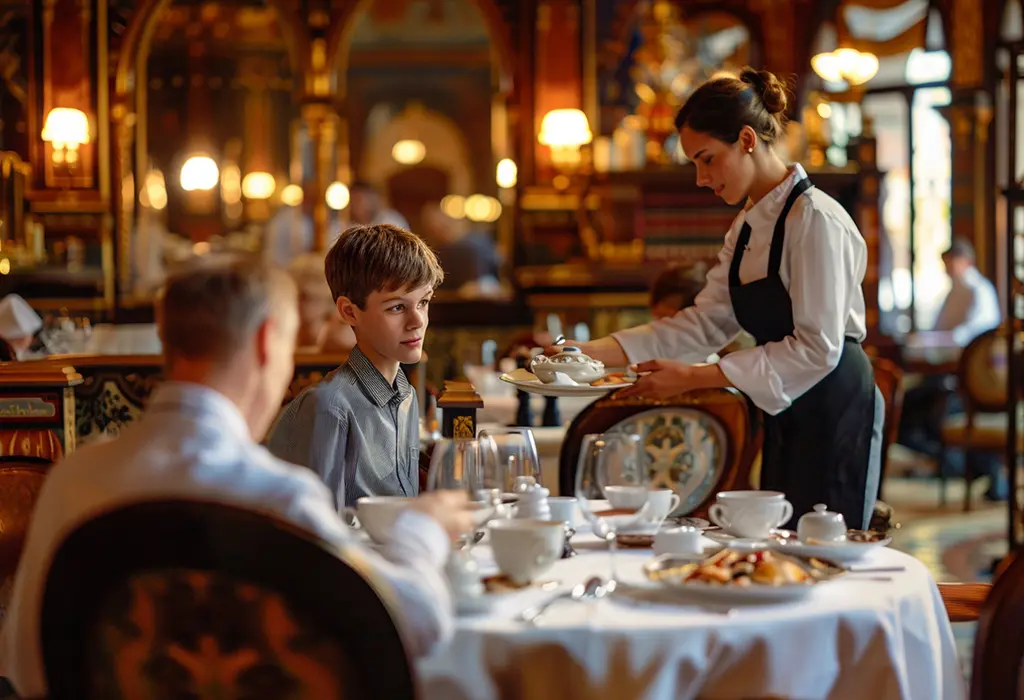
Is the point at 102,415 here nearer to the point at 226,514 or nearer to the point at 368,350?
the point at 368,350

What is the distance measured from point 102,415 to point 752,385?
2.22 meters

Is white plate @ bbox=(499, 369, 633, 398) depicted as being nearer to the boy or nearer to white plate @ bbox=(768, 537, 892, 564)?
the boy

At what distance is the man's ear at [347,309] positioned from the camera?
2.45 meters

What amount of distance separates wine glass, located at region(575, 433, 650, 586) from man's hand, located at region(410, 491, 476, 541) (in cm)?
17

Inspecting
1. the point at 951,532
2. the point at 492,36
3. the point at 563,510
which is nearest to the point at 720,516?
the point at 563,510

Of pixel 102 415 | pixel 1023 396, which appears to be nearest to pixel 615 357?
pixel 102 415

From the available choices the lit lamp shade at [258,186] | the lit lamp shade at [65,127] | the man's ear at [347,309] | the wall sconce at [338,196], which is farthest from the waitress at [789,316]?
the lit lamp shade at [258,186]

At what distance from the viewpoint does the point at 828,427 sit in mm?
2824

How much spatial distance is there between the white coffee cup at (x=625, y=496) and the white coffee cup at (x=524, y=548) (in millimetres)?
89

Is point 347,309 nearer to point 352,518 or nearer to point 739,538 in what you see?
point 352,518

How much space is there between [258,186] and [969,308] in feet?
26.6

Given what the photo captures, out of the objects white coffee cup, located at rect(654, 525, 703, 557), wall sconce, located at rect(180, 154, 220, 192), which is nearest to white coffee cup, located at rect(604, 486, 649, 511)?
white coffee cup, located at rect(654, 525, 703, 557)

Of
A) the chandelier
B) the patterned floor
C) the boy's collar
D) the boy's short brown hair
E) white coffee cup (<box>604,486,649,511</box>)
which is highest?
the chandelier

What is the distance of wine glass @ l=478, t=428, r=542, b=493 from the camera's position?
1830mm
